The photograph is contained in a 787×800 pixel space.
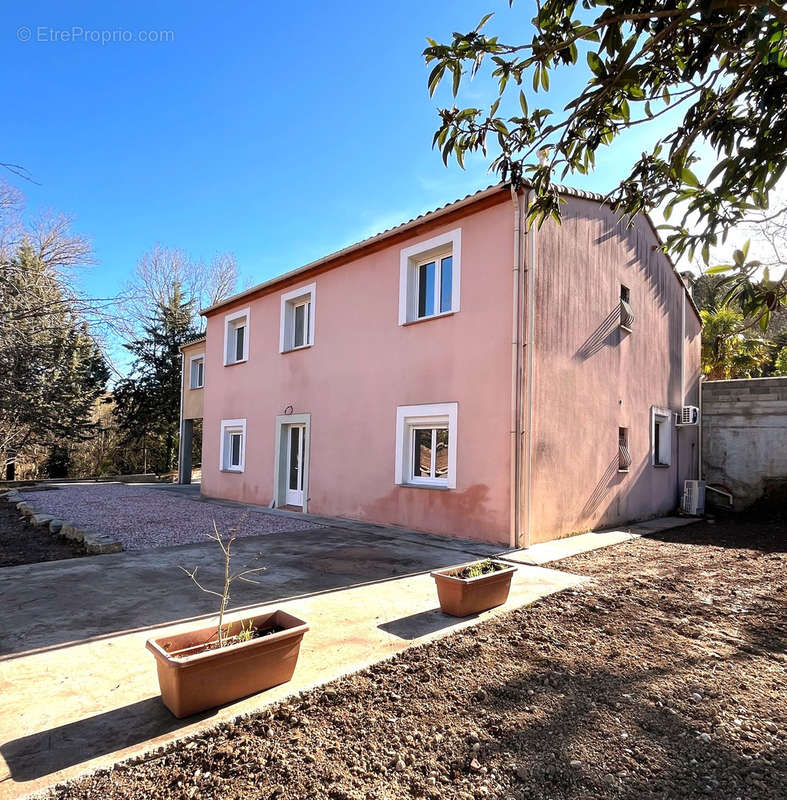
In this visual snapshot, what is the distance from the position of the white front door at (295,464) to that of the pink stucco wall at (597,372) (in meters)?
5.96

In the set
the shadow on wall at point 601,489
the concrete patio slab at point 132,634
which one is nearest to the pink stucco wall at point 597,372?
the shadow on wall at point 601,489

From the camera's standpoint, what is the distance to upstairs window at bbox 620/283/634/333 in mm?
10633

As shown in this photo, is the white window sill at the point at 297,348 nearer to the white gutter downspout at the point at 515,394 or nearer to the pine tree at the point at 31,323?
the pine tree at the point at 31,323

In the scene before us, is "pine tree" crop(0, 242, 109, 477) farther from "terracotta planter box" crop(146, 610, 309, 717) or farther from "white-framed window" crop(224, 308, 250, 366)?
"white-framed window" crop(224, 308, 250, 366)

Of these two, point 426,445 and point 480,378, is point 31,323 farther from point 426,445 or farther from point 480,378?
point 480,378

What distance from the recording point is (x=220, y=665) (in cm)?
279

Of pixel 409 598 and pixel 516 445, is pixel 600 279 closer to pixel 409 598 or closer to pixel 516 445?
pixel 516 445

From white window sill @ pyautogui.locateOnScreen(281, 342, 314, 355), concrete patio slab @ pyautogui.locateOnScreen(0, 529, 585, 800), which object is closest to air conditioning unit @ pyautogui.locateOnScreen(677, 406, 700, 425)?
concrete patio slab @ pyautogui.locateOnScreen(0, 529, 585, 800)

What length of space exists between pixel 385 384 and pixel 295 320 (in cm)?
421

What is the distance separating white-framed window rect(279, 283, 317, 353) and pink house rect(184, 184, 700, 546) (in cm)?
5

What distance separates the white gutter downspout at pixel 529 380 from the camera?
7.77 metres

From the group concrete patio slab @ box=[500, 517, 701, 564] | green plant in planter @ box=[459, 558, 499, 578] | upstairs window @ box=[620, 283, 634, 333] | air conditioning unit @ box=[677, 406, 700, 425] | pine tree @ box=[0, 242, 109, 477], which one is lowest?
concrete patio slab @ box=[500, 517, 701, 564]

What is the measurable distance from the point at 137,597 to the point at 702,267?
5.36 m

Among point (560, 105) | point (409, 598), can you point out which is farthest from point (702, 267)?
point (409, 598)
